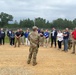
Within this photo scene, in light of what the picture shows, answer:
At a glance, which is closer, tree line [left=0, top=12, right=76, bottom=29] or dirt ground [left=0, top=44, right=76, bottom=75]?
dirt ground [left=0, top=44, right=76, bottom=75]

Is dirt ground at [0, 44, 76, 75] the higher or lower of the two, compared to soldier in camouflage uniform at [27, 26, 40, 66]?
lower

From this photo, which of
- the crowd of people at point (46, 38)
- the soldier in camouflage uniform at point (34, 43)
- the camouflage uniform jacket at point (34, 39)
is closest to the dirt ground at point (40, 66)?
the soldier in camouflage uniform at point (34, 43)

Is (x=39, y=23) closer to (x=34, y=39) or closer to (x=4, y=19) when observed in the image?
(x=4, y=19)

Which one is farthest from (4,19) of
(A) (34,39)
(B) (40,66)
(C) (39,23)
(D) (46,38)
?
(B) (40,66)

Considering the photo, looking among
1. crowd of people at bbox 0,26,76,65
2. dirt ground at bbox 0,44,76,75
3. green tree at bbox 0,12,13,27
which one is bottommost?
dirt ground at bbox 0,44,76,75

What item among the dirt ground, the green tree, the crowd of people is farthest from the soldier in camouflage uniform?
the green tree

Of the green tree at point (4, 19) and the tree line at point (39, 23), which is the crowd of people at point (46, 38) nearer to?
the tree line at point (39, 23)

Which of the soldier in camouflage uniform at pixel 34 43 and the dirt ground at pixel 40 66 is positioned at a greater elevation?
the soldier in camouflage uniform at pixel 34 43

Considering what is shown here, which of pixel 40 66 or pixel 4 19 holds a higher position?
pixel 4 19

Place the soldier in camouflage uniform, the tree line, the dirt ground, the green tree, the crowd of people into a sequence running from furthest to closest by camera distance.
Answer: the green tree < the tree line < the crowd of people < the soldier in camouflage uniform < the dirt ground

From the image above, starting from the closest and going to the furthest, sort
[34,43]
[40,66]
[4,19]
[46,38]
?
1. [40,66]
2. [34,43]
3. [46,38]
4. [4,19]

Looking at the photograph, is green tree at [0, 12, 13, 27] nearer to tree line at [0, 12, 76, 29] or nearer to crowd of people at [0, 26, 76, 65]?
tree line at [0, 12, 76, 29]

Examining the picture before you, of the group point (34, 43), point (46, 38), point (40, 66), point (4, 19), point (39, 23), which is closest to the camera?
point (40, 66)

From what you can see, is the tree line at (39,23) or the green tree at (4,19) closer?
the tree line at (39,23)
